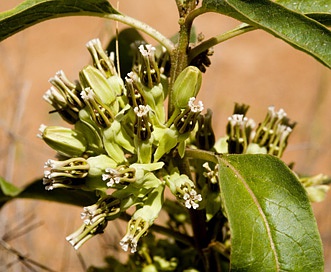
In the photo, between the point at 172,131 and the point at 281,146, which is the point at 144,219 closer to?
the point at 172,131

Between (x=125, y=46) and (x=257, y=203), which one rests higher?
(x=125, y=46)

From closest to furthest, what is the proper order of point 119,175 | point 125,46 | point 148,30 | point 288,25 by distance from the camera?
1. point 288,25
2. point 119,175
3. point 148,30
4. point 125,46

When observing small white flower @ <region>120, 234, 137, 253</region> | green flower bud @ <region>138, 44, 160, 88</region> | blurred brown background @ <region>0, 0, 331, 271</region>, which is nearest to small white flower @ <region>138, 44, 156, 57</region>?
green flower bud @ <region>138, 44, 160, 88</region>

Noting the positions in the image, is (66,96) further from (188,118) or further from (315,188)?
(315,188)

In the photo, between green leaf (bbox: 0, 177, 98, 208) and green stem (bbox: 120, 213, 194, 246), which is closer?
green stem (bbox: 120, 213, 194, 246)

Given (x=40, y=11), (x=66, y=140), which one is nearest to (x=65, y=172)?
(x=66, y=140)

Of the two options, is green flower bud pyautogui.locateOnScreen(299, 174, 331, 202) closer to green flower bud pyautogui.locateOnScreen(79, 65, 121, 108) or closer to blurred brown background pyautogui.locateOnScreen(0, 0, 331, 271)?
green flower bud pyautogui.locateOnScreen(79, 65, 121, 108)
